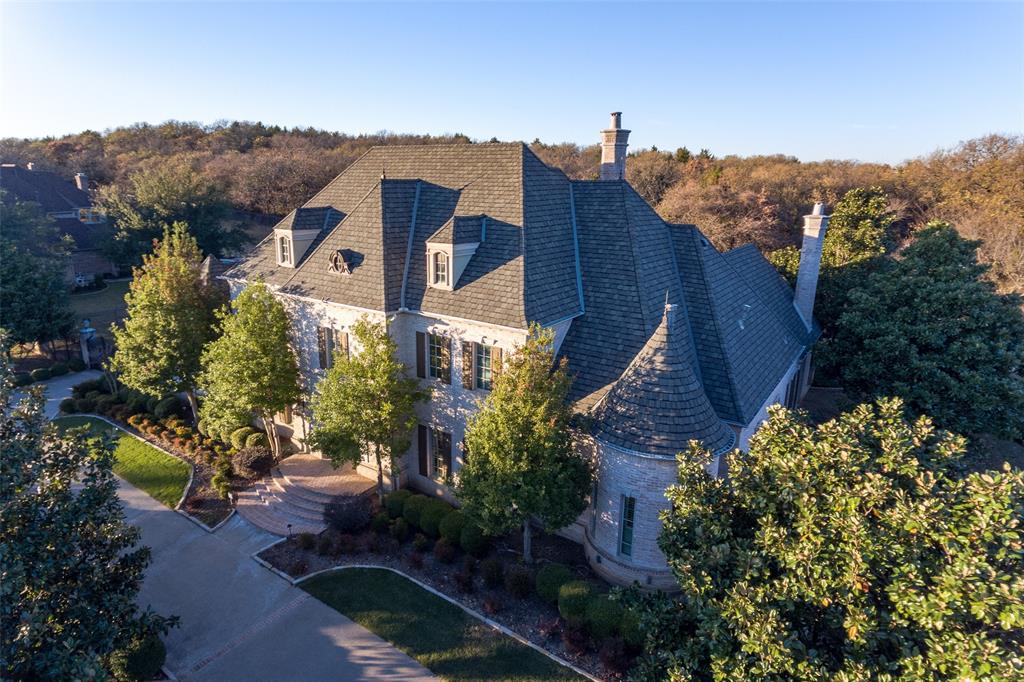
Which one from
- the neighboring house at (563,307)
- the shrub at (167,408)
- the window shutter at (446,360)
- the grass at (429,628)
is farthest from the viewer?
the shrub at (167,408)

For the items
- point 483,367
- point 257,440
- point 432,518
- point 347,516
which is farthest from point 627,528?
point 257,440

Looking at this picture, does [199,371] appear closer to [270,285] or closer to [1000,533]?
[270,285]

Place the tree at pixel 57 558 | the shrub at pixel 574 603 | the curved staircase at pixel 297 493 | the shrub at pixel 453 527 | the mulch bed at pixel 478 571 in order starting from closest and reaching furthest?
the tree at pixel 57 558 → the shrub at pixel 574 603 → the mulch bed at pixel 478 571 → the shrub at pixel 453 527 → the curved staircase at pixel 297 493

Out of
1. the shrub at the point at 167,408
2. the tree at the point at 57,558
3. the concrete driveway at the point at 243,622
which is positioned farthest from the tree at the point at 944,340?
the shrub at the point at 167,408

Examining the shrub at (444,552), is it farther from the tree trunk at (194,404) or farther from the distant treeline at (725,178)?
the distant treeline at (725,178)

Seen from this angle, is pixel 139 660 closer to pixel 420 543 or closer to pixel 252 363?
pixel 420 543
